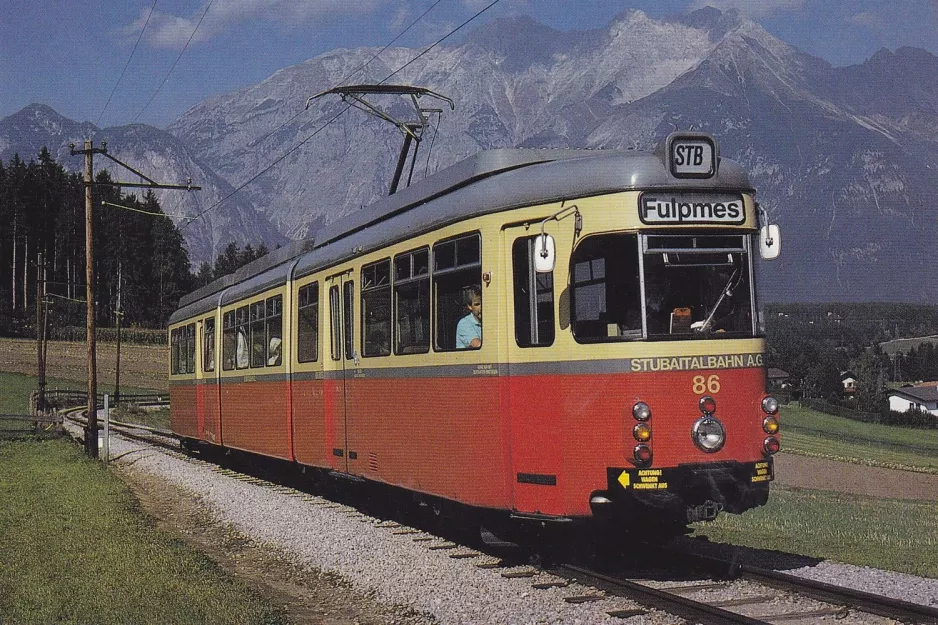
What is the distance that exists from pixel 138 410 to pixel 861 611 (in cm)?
5346

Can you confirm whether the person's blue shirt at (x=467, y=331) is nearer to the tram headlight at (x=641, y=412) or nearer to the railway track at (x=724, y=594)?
the tram headlight at (x=641, y=412)

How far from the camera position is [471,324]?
10.1 metres

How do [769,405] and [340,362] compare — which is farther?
[340,362]

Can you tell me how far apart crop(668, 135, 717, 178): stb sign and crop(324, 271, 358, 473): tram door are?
5.11 m

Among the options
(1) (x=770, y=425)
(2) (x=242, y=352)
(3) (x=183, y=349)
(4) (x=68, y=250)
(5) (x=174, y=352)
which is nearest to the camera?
(1) (x=770, y=425)

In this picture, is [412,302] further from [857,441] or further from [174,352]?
[857,441]

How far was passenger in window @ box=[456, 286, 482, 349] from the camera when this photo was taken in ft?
32.9

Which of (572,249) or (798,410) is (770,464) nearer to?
(572,249)

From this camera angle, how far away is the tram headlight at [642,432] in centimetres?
883

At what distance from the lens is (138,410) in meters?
57.4

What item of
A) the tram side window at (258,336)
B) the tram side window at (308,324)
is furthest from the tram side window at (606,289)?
the tram side window at (258,336)

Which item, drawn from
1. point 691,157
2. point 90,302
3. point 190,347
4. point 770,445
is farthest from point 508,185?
point 90,302

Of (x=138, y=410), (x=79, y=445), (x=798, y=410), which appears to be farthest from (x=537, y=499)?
(x=798, y=410)

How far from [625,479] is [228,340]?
42.6ft
